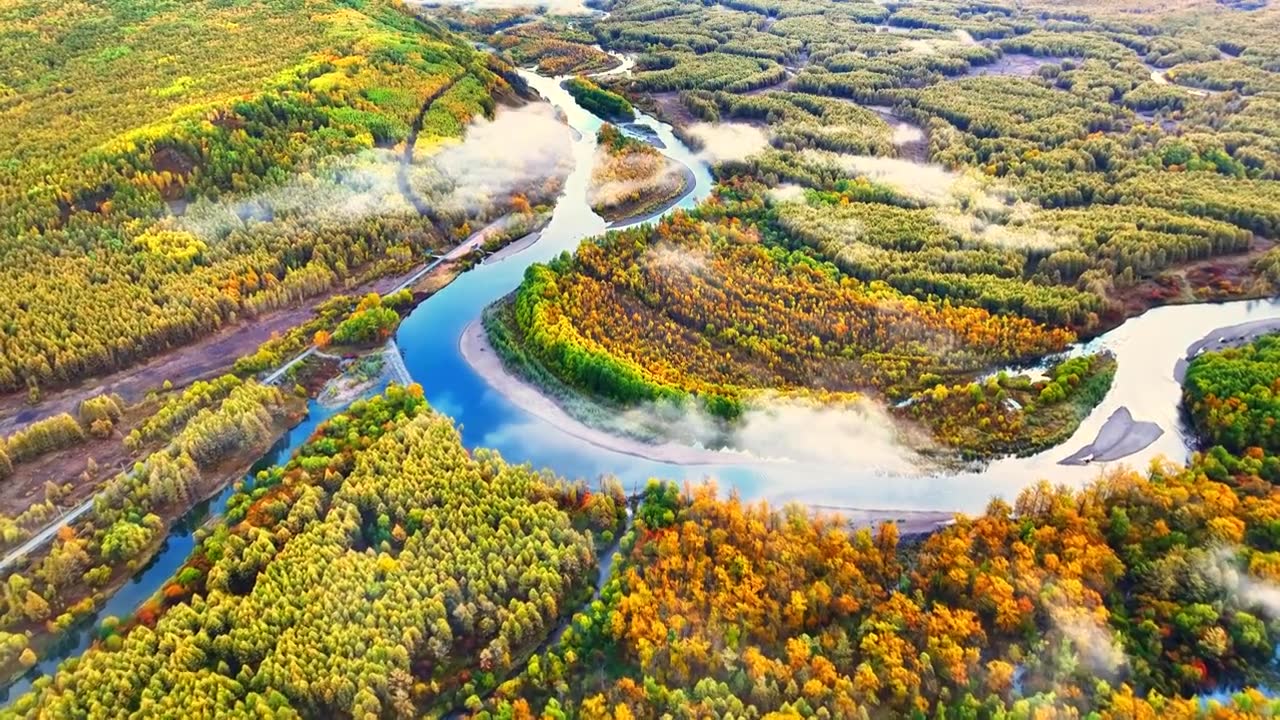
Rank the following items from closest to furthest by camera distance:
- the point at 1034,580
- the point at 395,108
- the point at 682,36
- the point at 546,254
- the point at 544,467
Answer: the point at 1034,580
the point at 544,467
the point at 546,254
the point at 395,108
the point at 682,36

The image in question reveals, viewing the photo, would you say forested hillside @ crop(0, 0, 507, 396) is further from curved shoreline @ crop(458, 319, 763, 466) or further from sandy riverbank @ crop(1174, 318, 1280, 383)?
sandy riverbank @ crop(1174, 318, 1280, 383)

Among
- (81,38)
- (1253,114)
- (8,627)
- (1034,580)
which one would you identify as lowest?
(8,627)

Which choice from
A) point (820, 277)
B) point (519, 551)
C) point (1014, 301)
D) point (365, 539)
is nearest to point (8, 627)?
point (365, 539)

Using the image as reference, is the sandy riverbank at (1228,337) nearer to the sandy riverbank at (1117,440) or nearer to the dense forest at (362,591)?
the sandy riverbank at (1117,440)

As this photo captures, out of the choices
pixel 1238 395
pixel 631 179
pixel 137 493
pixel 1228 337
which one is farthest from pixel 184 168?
pixel 1228 337

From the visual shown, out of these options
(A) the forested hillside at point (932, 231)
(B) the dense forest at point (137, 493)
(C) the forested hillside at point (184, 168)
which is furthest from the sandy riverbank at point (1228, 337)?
(B) the dense forest at point (137, 493)

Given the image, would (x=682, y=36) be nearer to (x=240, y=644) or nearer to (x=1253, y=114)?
(x=1253, y=114)

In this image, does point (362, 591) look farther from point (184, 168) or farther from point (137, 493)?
point (184, 168)
